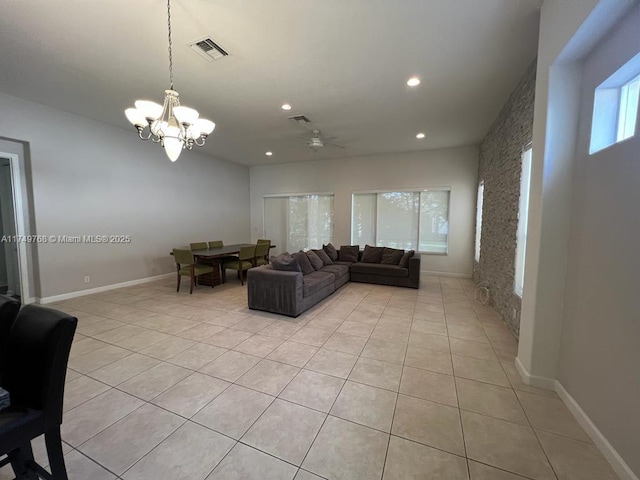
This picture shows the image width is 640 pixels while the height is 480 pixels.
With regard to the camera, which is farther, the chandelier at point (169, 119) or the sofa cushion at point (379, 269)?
the sofa cushion at point (379, 269)

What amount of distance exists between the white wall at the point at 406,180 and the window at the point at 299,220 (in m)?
0.29

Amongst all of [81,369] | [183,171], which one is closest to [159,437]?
[81,369]

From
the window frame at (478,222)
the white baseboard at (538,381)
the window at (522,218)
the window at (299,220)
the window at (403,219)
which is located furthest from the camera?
the window at (299,220)

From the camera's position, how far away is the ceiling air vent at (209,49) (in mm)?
2406

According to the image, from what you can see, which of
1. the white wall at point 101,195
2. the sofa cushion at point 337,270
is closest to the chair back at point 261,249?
the sofa cushion at point 337,270

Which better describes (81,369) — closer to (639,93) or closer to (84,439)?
(84,439)

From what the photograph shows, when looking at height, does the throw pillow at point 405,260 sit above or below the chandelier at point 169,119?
below

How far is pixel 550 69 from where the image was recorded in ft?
6.31

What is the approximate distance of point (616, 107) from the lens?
5.44 ft

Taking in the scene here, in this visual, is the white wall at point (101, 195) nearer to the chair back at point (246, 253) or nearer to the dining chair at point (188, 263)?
the dining chair at point (188, 263)

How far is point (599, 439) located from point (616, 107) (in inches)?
83.6

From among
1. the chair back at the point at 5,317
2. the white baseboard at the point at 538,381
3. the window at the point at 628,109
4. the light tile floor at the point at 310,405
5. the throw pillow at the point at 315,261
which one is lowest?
the light tile floor at the point at 310,405

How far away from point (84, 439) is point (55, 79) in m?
4.06

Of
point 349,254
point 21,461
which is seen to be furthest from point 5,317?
point 349,254
